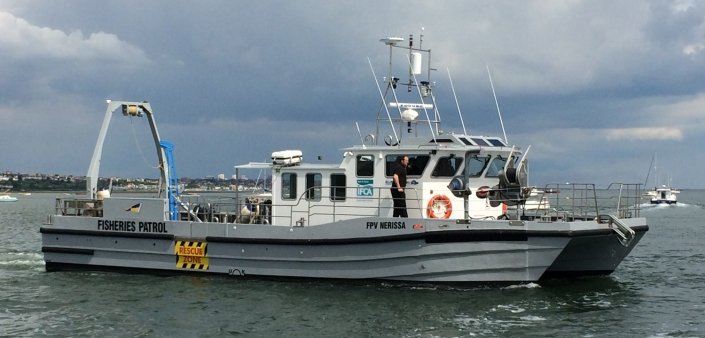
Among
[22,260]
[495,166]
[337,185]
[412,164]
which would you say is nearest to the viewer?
[412,164]

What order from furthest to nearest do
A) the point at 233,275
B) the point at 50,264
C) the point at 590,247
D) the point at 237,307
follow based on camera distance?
the point at 50,264
the point at 233,275
the point at 590,247
the point at 237,307

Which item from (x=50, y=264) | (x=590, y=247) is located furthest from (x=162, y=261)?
(x=590, y=247)

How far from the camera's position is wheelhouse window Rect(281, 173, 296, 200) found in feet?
49.7

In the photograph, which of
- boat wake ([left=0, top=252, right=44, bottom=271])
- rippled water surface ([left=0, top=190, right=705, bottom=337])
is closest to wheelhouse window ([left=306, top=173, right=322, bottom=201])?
rippled water surface ([left=0, top=190, right=705, bottom=337])

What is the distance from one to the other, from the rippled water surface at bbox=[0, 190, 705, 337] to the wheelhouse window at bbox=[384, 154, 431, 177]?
2.16m

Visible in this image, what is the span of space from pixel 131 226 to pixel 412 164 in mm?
6047

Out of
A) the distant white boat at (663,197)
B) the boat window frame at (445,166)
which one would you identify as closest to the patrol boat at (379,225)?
the boat window frame at (445,166)

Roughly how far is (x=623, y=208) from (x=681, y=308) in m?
2.53

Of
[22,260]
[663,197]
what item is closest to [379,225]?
[22,260]

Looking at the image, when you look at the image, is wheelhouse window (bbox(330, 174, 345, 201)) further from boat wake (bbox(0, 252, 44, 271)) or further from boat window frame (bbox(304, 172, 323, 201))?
boat wake (bbox(0, 252, 44, 271))

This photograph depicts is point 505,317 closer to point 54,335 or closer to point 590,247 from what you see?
point 590,247

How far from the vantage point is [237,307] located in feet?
41.0

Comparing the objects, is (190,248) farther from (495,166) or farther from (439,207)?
(495,166)

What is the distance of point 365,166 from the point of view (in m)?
14.5
